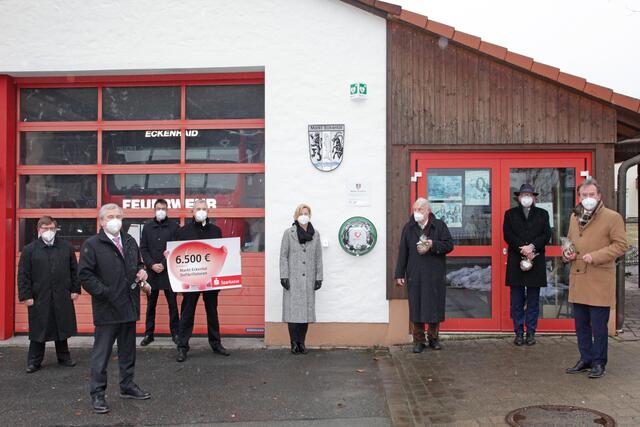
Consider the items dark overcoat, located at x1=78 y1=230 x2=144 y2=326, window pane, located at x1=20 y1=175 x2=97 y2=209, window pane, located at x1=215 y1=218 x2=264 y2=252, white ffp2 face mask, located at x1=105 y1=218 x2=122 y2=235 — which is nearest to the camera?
dark overcoat, located at x1=78 y1=230 x2=144 y2=326

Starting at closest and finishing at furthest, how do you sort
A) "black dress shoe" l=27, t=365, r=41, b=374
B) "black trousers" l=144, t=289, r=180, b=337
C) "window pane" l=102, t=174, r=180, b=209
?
"black dress shoe" l=27, t=365, r=41, b=374 < "black trousers" l=144, t=289, r=180, b=337 < "window pane" l=102, t=174, r=180, b=209

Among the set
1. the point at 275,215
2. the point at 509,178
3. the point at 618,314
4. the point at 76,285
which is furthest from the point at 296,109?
the point at 618,314

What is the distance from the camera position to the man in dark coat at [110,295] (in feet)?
17.5

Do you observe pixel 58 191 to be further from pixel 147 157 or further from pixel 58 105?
pixel 147 157

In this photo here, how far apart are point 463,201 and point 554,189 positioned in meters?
1.18

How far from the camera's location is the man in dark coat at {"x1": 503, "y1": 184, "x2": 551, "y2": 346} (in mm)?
7203

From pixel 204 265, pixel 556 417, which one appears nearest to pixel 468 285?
pixel 556 417

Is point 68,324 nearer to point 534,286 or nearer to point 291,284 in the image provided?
point 291,284

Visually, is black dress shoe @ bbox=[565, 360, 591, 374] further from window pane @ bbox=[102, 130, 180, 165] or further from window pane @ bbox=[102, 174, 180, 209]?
window pane @ bbox=[102, 130, 180, 165]

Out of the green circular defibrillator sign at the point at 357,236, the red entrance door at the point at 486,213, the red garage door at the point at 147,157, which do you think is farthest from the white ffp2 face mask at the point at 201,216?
the red entrance door at the point at 486,213

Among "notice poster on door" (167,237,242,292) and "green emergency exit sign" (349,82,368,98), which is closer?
"notice poster on door" (167,237,242,292)

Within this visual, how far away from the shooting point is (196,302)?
7176 mm

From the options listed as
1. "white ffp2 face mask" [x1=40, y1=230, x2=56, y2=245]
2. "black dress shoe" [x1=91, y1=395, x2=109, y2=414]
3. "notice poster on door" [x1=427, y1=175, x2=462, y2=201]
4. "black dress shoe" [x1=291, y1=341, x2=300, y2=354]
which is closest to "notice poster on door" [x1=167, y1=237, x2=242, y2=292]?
"black dress shoe" [x1=291, y1=341, x2=300, y2=354]

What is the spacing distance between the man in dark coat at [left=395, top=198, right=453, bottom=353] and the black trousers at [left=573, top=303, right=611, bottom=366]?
1.57 m
